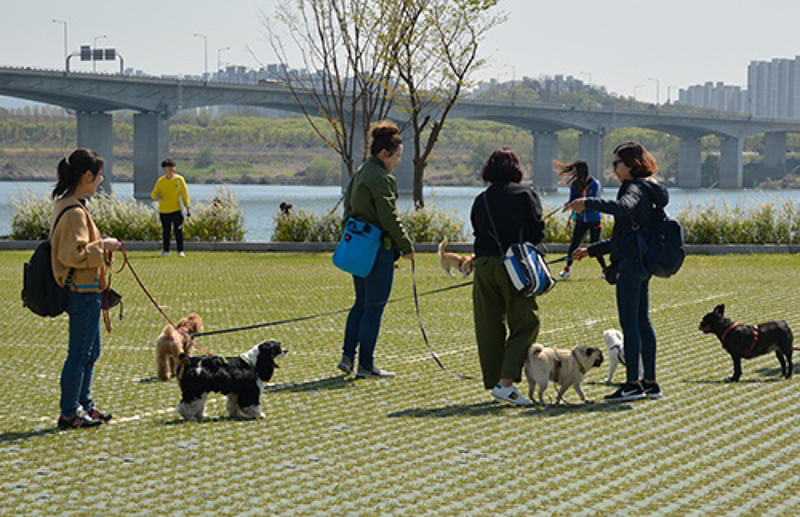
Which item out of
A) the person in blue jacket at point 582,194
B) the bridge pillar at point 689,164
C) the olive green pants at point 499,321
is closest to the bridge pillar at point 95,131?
the bridge pillar at point 689,164

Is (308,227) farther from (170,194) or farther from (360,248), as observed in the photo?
(360,248)

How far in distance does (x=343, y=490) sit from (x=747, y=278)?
11.5 m

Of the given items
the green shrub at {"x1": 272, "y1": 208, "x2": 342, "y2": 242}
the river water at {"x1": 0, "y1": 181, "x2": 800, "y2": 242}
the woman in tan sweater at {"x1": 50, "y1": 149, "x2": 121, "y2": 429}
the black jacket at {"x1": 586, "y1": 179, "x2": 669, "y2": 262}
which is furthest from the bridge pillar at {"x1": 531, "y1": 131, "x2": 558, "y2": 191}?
the woman in tan sweater at {"x1": 50, "y1": 149, "x2": 121, "y2": 429}

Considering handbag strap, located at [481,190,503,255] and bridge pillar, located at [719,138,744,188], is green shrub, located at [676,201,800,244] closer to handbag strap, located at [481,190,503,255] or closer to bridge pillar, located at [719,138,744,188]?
handbag strap, located at [481,190,503,255]

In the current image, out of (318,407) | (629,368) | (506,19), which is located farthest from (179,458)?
(506,19)

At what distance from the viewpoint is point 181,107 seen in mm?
67875

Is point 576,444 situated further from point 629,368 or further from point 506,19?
point 506,19

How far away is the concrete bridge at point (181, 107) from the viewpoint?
6056cm

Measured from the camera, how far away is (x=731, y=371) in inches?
328

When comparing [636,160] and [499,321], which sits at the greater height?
[636,160]

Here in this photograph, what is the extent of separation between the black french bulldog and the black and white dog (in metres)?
3.11

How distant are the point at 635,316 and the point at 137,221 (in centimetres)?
1622

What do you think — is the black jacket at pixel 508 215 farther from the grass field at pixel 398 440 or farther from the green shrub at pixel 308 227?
the green shrub at pixel 308 227

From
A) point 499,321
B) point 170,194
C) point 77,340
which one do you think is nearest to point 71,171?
point 77,340
